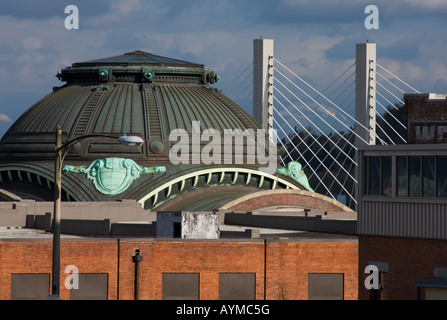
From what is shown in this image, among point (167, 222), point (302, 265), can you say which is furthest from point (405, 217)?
point (167, 222)

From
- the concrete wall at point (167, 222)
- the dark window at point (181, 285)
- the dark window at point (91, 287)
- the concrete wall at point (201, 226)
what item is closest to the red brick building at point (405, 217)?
the dark window at point (181, 285)

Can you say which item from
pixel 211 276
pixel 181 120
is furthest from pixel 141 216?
pixel 211 276

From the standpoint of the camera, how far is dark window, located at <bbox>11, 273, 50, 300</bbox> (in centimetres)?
5047

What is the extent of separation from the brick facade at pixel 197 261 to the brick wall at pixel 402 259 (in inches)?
398

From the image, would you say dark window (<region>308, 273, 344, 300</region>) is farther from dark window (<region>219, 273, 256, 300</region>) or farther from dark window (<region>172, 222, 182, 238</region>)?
dark window (<region>172, 222, 182, 238</region>)

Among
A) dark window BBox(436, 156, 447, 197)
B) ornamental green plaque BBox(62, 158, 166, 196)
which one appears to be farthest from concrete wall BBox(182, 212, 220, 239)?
ornamental green plaque BBox(62, 158, 166, 196)

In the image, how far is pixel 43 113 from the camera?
89.1m

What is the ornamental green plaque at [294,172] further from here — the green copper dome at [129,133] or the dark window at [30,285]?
the dark window at [30,285]

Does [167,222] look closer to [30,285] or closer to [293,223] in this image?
[293,223]

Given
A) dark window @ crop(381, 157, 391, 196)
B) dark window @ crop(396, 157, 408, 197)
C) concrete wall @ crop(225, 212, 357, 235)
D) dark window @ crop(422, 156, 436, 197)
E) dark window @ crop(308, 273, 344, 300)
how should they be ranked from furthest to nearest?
concrete wall @ crop(225, 212, 357, 235)
dark window @ crop(308, 273, 344, 300)
dark window @ crop(381, 157, 391, 196)
dark window @ crop(396, 157, 408, 197)
dark window @ crop(422, 156, 436, 197)

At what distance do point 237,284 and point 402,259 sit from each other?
1215 cm

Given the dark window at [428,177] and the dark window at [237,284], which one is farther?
the dark window at [237,284]

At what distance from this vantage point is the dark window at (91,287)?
165 ft

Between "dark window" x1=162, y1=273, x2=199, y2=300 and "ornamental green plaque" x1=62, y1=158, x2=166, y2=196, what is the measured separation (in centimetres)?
3260
